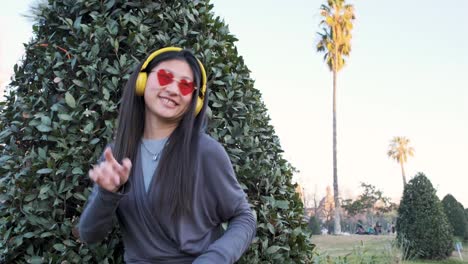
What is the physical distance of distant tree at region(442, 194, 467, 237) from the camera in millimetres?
20125

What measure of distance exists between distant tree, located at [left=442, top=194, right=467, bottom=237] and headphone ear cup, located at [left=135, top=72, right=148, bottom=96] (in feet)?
67.5

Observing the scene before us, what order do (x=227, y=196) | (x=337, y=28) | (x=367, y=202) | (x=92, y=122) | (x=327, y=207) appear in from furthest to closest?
(x=327, y=207)
(x=367, y=202)
(x=337, y=28)
(x=92, y=122)
(x=227, y=196)

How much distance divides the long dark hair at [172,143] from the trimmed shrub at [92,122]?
539 millimetres

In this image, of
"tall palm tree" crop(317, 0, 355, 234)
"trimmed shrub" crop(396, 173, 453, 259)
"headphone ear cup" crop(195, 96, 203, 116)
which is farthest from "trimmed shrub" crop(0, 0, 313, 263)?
"tall palm tree" crop(317, 0, 355, 234)

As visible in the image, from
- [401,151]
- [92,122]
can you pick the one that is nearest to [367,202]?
[401,151]

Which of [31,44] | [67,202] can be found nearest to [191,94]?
[67,202]

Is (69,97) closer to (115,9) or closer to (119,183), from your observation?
(115,9)

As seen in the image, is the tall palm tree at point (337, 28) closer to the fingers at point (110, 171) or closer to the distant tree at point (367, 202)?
the distant tree at point (367, 202)

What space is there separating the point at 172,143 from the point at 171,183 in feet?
0.57

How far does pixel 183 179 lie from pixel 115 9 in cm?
151

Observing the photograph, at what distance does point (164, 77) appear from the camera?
6.48 ft

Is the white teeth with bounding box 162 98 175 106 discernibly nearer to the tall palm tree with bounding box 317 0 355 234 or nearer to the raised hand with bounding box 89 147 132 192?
the raised hand with bounding box 89 147 132 192

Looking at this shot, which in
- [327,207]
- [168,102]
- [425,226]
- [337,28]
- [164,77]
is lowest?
[425,226]

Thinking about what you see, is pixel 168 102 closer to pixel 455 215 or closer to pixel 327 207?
pixel 455 215
